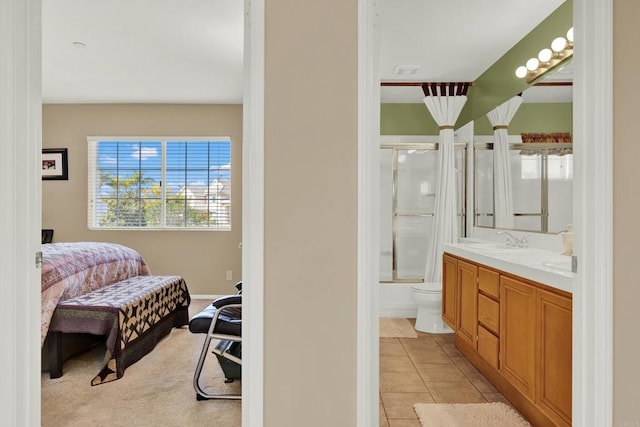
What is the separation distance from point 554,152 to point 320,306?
7.67 feet

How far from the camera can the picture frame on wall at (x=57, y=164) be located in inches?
208

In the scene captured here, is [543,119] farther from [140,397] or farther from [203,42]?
[140,397]

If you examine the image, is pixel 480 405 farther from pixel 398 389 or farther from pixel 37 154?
pixel 37 154

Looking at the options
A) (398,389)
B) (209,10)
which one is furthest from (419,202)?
(209,10)

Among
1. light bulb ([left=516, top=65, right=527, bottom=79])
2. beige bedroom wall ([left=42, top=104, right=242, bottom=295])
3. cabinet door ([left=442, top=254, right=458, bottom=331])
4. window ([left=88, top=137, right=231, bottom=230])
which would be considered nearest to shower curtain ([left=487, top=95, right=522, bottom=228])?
light bulb ([left=516, top=65, right=527, bottom=79])

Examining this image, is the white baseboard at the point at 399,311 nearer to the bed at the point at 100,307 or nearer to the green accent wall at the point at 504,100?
the green accent wall at the point at 504,100

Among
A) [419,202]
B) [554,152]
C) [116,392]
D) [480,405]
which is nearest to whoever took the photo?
[480,405]

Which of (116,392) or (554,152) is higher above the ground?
(554,152)

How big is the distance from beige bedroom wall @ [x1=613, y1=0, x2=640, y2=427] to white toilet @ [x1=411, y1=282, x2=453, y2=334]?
2.22 meters

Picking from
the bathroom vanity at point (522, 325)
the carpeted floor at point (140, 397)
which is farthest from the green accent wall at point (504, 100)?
the carpeted floor at point (140, 397)

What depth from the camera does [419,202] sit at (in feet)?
14.7

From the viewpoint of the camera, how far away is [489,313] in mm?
2473

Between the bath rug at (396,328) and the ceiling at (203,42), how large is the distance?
253 centimetres

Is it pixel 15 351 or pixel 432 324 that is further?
pixel 432 324
